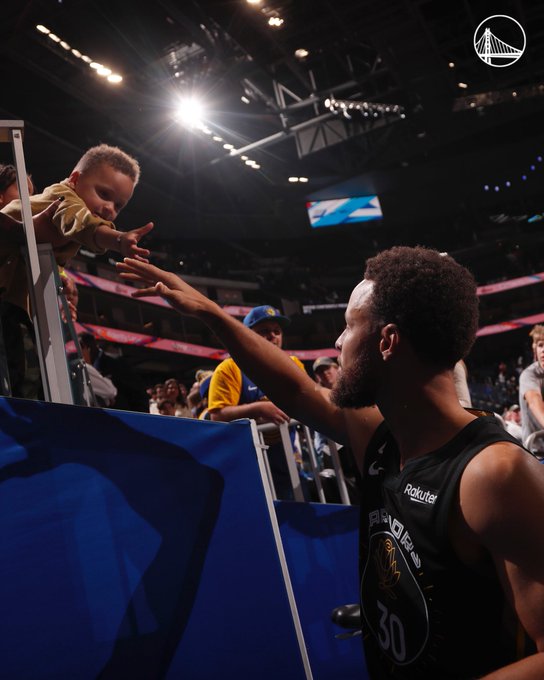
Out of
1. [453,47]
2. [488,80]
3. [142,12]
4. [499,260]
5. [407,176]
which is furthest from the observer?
[499,260]

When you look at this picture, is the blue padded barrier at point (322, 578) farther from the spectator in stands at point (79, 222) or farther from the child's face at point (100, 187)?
the child's face at point (100, 187)

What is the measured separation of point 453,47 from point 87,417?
676 inches

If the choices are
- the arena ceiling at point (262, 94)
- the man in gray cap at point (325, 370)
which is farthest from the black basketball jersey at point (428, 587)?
the arena ceiling at point (262, 94)

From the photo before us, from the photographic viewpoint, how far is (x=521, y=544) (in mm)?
1182

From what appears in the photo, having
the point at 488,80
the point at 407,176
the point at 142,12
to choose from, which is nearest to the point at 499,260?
the point at 407,176

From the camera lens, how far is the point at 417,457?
59.4 inches

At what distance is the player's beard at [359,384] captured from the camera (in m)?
1.67

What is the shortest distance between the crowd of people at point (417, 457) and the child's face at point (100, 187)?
0.20 meters

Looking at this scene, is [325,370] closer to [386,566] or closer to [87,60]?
[386,566]

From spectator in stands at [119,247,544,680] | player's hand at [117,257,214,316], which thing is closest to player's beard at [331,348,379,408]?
spectator in stands at [119,247,544,680]

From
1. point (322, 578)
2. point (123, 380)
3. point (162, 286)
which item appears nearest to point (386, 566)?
point (162, 286)

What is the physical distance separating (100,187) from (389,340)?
1.57m

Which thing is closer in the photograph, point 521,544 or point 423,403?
point 521,544

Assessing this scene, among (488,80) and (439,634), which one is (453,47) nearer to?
(488,80)
